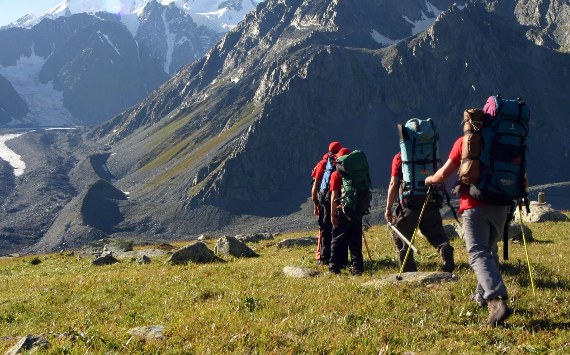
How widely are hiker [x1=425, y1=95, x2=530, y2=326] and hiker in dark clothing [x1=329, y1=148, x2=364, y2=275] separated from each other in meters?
4.94

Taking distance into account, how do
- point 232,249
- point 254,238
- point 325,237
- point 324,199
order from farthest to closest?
1. point 254,238
2. point 232,249
3. point 325,237
4. point 324,199

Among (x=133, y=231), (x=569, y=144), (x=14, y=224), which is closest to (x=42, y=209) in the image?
(x=14, y=224)

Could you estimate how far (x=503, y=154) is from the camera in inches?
274

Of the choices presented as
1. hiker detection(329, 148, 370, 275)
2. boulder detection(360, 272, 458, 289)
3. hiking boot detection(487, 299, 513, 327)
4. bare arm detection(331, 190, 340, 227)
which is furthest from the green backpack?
hiking boot detection(487, 299, 513, 327)

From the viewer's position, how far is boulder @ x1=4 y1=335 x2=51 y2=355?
642cm

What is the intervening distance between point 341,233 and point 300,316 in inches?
204

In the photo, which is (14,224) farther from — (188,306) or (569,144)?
(569,144)

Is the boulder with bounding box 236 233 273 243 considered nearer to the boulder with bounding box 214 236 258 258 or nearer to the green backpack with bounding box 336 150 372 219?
the boulder with bounding box 214 236 258 258

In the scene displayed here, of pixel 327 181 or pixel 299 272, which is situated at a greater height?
pixel 327 181

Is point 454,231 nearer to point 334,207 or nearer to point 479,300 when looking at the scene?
point 334,207

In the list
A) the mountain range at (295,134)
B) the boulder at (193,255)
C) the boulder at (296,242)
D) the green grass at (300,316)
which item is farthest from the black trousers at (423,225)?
the mountain range at (295,134)

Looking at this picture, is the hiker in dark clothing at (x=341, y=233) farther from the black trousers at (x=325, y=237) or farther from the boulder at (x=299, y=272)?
the black trousers at (x=325, y=237)

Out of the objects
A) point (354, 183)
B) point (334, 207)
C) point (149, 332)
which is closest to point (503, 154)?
point (354, 183)

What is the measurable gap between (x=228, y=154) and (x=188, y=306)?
13422cm
